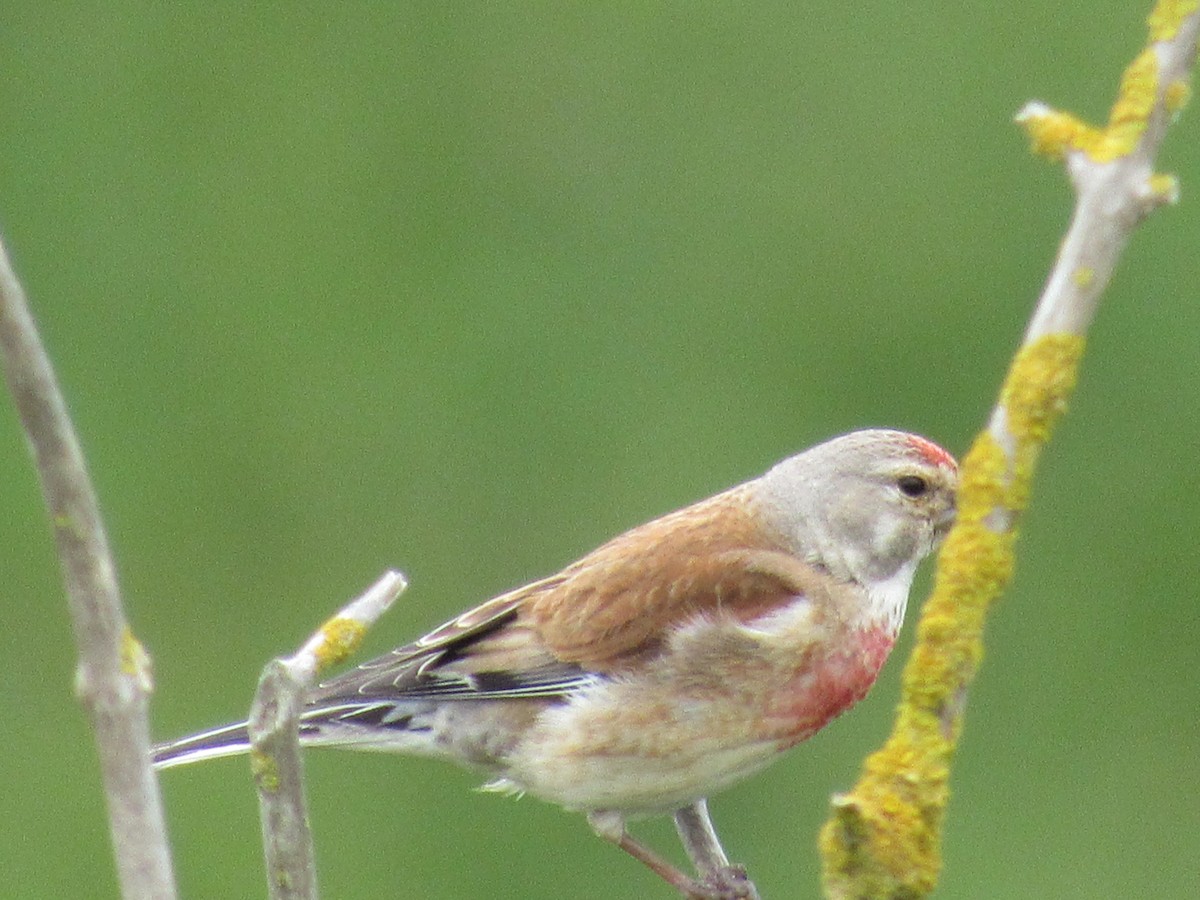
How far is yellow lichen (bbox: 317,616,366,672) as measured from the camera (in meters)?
3.29

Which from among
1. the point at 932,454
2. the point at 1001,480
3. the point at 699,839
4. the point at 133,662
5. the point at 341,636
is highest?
the point at 932,454

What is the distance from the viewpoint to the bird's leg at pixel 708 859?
15.2 feet

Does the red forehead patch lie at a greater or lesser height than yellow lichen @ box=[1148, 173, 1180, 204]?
greater

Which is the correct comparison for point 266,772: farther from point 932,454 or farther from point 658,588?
point 932,454

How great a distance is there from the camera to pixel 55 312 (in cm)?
943

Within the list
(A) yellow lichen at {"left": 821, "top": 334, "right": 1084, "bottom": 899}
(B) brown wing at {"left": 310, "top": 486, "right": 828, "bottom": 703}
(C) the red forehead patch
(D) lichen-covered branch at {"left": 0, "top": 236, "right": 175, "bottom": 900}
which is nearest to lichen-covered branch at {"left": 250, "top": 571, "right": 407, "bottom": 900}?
(D) lichen-covered branch at {"left": 0, "top": 236, "right": 175, "bottom": 900}

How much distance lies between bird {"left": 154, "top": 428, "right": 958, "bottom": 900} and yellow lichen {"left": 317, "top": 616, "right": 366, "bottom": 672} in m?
1.39

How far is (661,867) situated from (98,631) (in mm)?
2754

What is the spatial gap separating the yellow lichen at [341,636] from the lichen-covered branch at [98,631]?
0.85 meters

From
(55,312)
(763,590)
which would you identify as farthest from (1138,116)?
(55,312)

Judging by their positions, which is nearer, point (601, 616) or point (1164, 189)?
point (1164, 189)

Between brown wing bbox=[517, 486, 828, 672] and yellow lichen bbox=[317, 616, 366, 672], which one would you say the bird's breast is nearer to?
brown wing bbox=[517, 486, 828, 672]

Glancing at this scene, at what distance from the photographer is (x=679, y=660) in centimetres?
485

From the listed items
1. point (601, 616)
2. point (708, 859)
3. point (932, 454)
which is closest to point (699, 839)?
point (708, 859)
